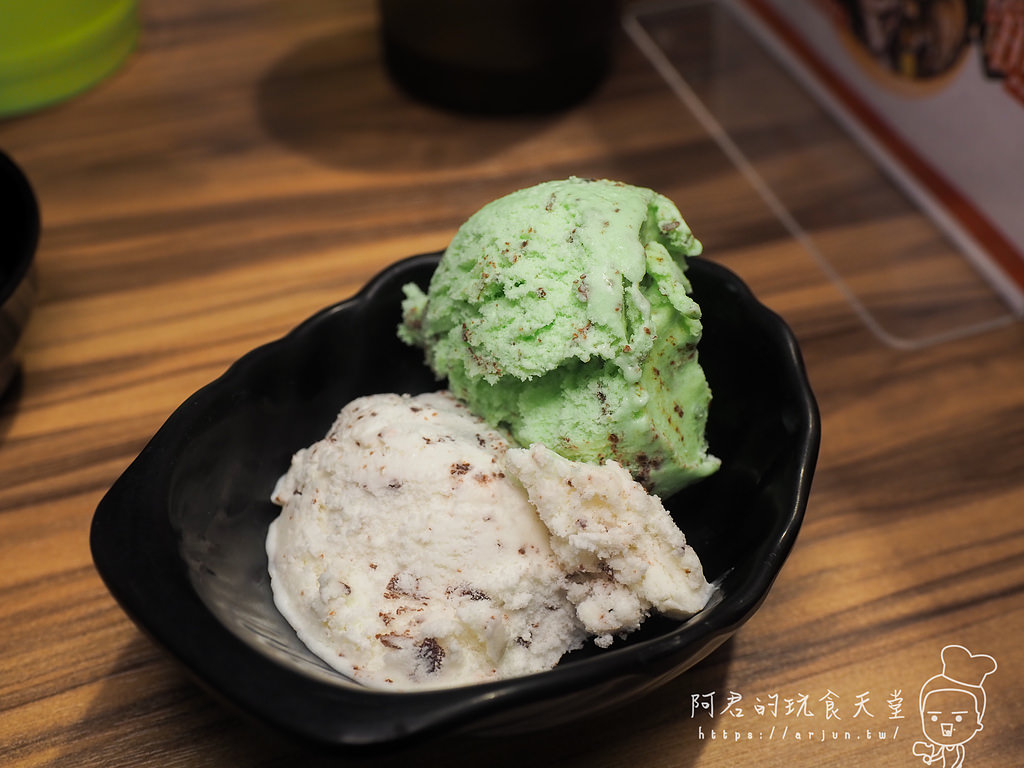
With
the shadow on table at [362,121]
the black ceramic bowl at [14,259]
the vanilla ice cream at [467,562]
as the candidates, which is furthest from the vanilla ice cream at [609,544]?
the shadow on table at [362,121]

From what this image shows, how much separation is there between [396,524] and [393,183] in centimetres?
68

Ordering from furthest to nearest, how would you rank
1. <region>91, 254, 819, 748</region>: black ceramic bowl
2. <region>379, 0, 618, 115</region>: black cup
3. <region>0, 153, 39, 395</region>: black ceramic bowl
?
<region>379, 0, 618, 115</region>: black cup → <region>0, 153, 39, 395</region>: black ceramic bowl → <region>91, 254, 819, 748</region>: black ceramic bowl

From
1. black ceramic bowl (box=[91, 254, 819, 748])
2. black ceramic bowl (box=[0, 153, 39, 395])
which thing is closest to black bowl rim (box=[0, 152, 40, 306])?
black ceramic bowl (box=[0, 153, 39, 395])

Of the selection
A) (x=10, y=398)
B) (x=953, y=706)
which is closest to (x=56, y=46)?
(x=10, y=398)

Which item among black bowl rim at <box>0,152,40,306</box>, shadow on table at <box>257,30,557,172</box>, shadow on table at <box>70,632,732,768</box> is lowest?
shadow on table at <box>70,632,732,768</box>

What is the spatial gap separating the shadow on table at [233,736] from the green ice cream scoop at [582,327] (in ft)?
0.56

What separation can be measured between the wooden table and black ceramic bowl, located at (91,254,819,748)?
0.03m

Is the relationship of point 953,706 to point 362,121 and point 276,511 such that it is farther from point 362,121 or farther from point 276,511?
point 362,121

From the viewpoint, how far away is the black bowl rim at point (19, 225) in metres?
0.86

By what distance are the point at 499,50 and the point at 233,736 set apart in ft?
2.91

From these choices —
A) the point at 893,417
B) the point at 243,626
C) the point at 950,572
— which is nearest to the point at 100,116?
the point at 243,626

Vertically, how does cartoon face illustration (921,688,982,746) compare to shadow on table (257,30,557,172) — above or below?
below

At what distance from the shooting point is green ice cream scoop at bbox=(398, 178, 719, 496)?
0.69 meters

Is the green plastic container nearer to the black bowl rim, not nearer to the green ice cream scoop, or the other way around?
the black bowl rim
